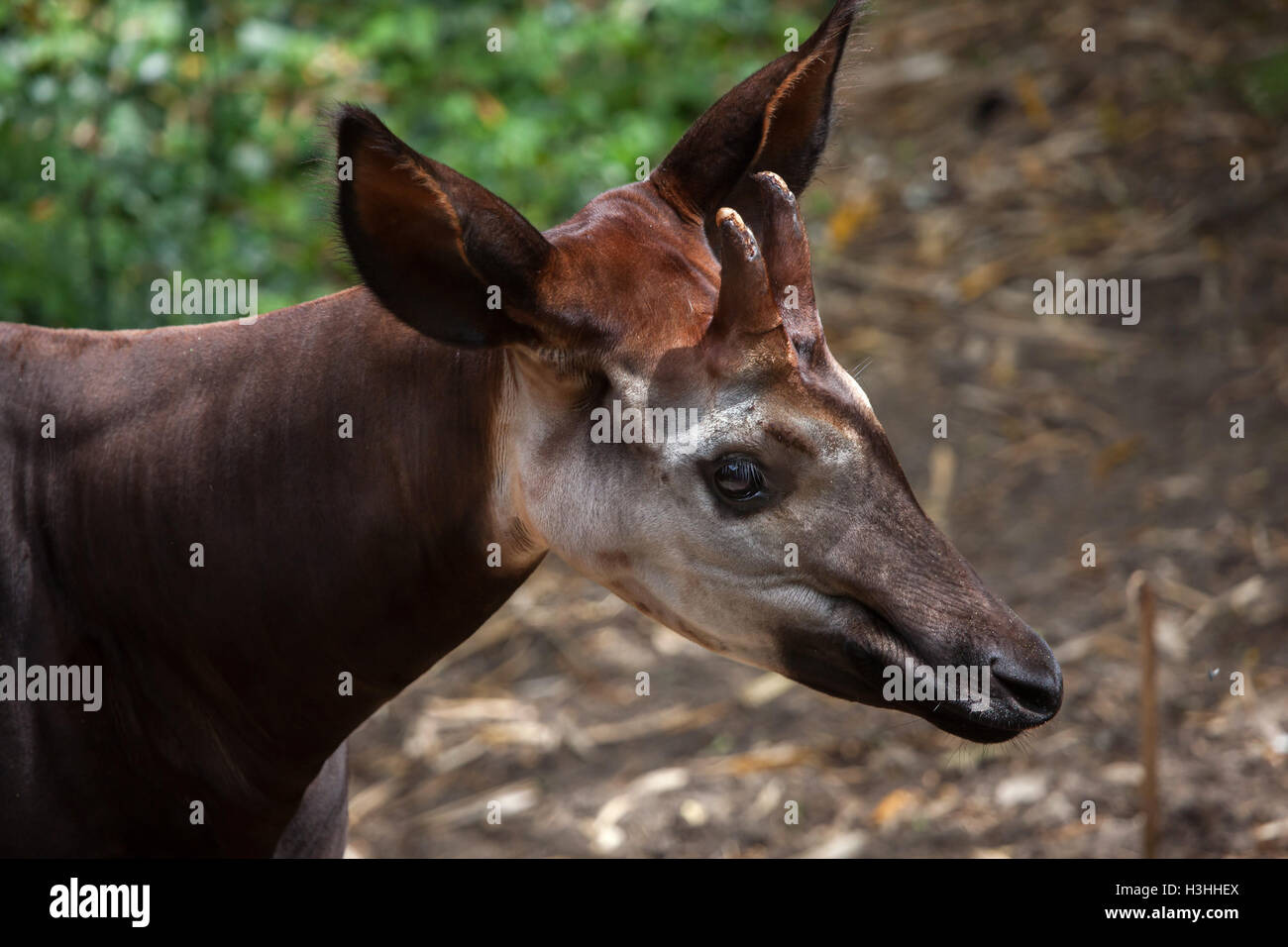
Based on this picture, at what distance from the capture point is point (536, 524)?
11.0ft

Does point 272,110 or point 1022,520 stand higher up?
point 272,110

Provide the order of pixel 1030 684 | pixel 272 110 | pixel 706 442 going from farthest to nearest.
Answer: pixel 272 110 → pixel 706 442 → pixel 1030 684

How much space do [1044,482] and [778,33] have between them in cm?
537

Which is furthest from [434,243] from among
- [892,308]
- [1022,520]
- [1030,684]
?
[892,308]

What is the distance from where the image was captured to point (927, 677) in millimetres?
3109

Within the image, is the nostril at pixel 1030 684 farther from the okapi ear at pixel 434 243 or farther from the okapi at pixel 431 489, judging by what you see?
the okapi ear at pixel 434 243

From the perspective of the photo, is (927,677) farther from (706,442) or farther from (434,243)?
(434,243)

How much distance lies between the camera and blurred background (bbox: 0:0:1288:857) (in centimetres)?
609

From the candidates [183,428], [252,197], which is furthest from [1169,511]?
[252,197]

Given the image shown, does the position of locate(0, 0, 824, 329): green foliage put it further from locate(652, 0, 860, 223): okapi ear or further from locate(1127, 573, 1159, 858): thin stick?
locate(1127, 573, 1159, 858): thin stick

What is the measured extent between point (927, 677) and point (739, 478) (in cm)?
59

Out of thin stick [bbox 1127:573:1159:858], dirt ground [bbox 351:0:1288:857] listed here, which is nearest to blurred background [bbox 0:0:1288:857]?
dirt ground [bbox 351:0:1288:857]

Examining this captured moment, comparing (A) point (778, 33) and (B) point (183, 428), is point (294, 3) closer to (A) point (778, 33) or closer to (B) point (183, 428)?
(A) point (778, 33)

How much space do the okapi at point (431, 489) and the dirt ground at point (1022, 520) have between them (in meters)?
1.00
